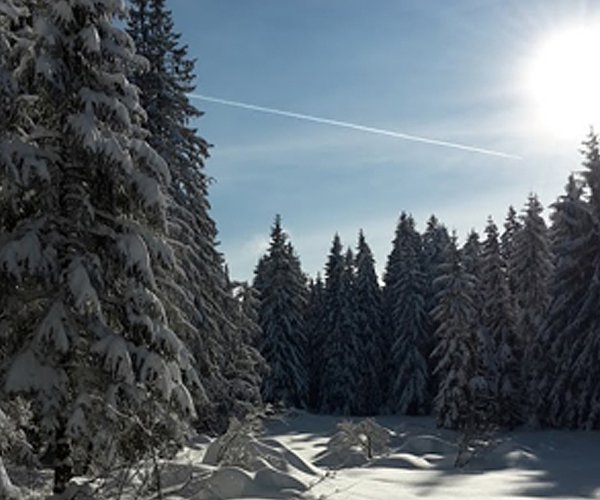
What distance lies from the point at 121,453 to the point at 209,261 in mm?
16203

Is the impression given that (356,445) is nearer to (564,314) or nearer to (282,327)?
(564,314)

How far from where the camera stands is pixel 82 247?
448 inches

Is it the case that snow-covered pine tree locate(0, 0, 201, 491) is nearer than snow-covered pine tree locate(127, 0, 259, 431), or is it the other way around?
snow-covered pine tree locate(0, 0, 201, 491)

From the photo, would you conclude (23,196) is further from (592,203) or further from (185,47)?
(592,203)

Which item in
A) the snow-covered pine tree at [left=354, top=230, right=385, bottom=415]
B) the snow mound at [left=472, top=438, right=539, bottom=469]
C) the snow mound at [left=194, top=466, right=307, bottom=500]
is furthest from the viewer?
the snow-covered pine tree at [left=354, top=230, right=385, bottom=415]

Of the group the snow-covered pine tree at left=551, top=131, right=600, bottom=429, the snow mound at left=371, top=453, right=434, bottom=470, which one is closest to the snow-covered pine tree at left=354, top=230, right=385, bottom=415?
the snow-covered pine tree at left=551, top=131, right=600, bottom=429

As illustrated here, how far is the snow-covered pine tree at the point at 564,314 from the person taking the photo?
1364 inches

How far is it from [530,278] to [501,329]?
3353 millimetres

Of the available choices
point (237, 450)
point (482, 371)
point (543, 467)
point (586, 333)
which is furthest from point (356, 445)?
point (482, 371)

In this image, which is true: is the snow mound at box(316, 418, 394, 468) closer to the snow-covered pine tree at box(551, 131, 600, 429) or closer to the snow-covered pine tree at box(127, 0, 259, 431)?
the snow-covered pine tree at box(127, 0, 259, 431)

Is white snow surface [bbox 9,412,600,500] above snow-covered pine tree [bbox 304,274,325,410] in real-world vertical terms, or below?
below

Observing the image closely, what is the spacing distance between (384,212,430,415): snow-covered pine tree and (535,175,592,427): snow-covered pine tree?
17.2m

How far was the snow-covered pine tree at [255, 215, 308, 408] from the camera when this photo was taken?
53.4 metres

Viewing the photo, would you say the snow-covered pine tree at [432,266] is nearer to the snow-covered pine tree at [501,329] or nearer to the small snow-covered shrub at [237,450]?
the snow-covered pine tree at [501,329]
